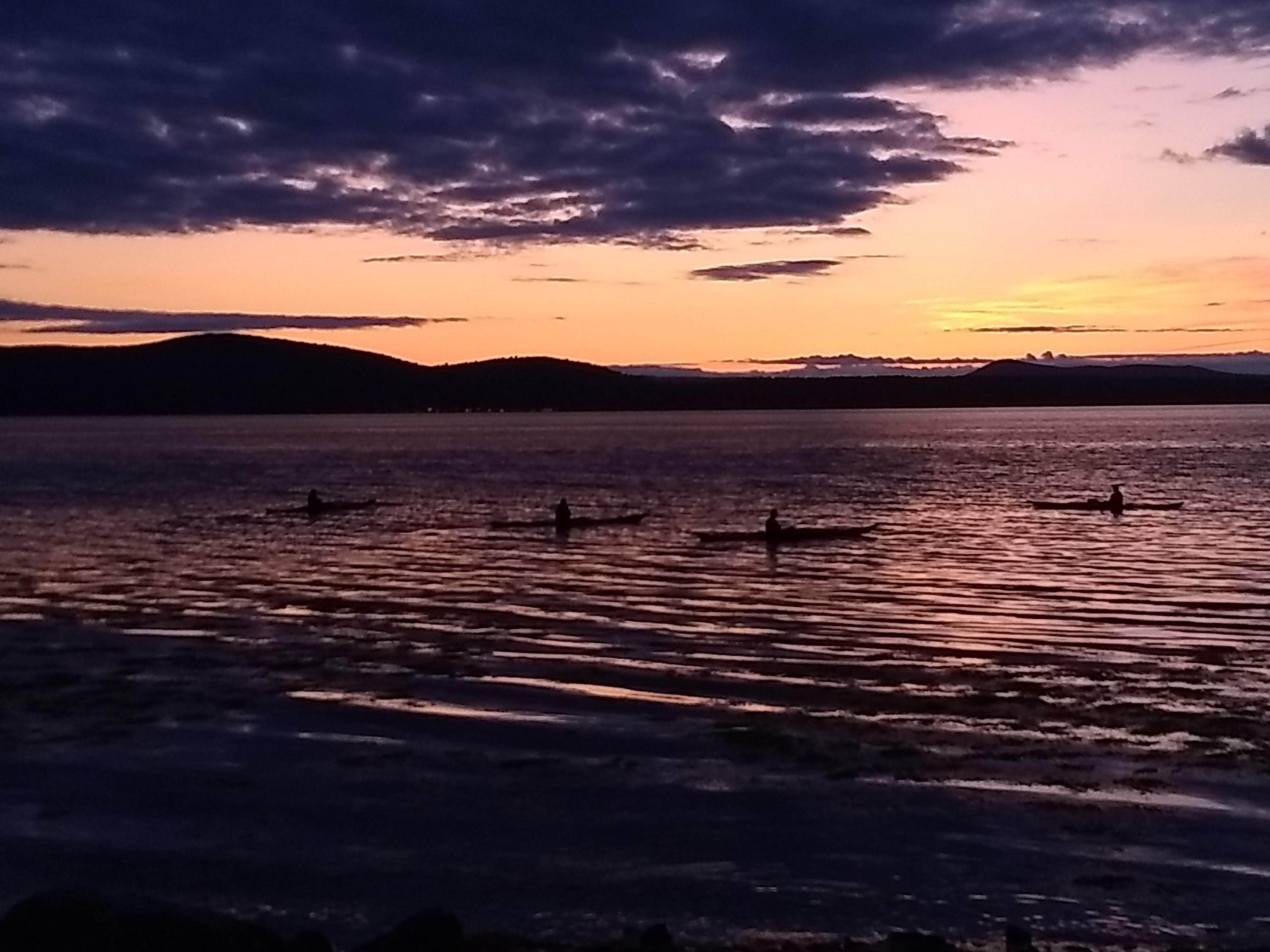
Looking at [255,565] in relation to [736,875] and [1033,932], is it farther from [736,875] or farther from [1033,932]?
[1033,932]

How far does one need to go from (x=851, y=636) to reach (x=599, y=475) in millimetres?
58714

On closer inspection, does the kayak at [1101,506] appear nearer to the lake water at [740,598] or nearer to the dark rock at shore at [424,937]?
the lake water at [740,598]

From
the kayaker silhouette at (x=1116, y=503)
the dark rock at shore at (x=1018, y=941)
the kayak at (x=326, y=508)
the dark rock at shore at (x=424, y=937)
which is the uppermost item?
the dark rock at shore at (x=424, y=937)

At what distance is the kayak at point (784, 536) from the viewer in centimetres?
4081

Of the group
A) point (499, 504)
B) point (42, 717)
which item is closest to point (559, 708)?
point (42, 717)

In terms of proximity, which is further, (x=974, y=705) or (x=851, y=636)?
(x=851, y=636)

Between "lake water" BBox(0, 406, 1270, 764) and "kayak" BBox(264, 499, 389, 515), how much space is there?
32.7 inches

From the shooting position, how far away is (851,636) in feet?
78.2

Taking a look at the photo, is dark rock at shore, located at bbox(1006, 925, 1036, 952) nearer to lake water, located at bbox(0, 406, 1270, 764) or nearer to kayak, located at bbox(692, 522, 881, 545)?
lake water, located at bbox(0, 406, 1270, 764)

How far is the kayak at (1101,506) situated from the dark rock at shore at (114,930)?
46657 millimetres

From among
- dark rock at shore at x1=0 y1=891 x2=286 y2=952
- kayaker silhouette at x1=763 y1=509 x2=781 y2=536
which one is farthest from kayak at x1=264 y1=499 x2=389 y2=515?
dark rock at shore at x1=0 y1=891 x2=286 y2=952

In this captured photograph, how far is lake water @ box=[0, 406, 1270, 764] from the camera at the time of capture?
18.1 m

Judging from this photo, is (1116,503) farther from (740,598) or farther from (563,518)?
(740,598)

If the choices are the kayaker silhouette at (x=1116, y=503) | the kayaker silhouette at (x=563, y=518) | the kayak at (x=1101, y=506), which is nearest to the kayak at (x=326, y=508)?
the kayaker silhouette at (x=563, y=518)
